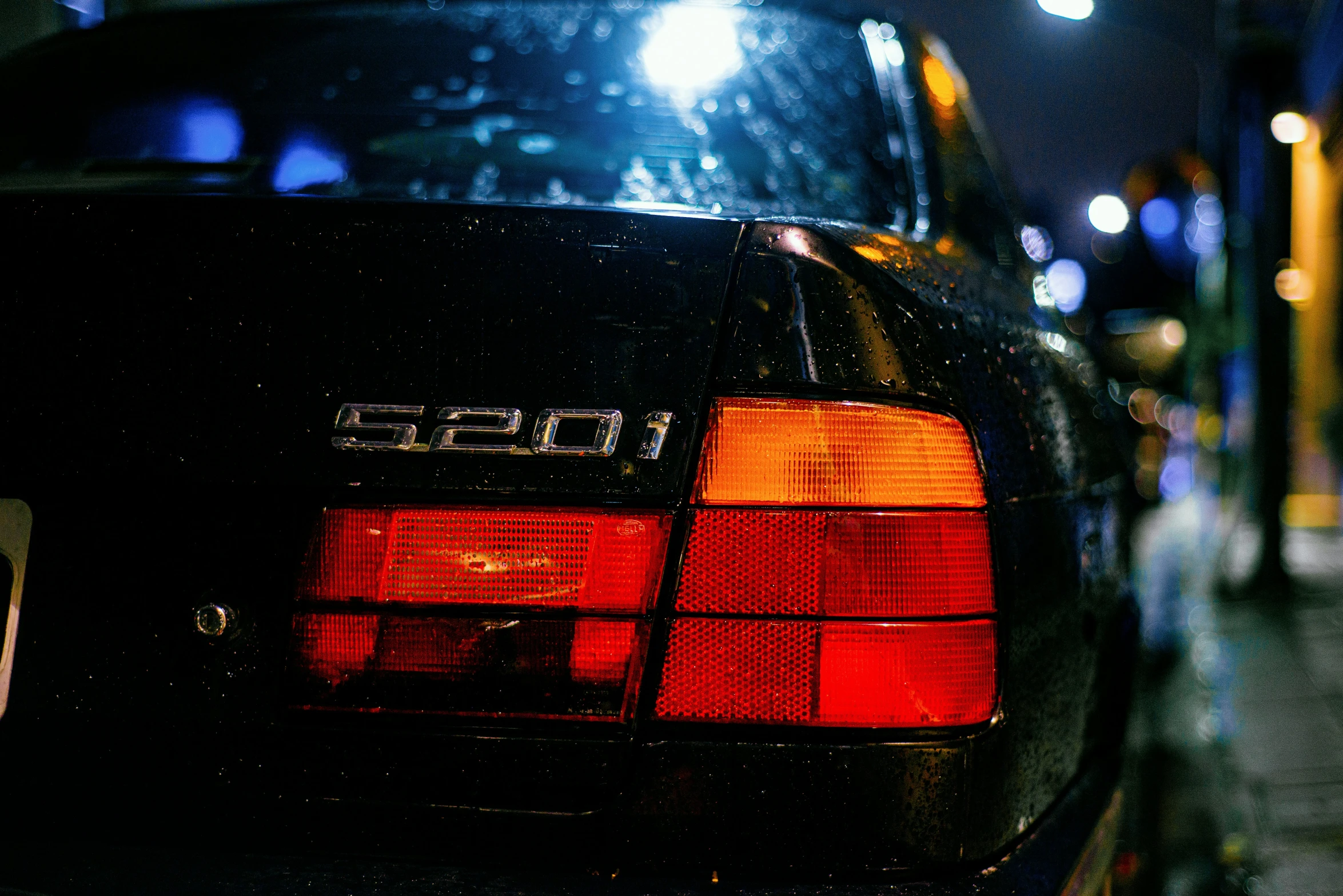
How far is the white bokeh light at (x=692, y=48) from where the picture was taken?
1988 mm

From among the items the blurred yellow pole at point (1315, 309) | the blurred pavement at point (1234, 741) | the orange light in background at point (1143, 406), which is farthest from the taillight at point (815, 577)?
the blurred yellow pole at point (1315, 309)

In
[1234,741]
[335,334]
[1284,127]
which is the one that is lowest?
[1234,741]

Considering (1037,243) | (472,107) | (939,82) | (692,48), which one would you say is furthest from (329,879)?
(1037,243)

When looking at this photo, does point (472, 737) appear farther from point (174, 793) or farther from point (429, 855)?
point (174, 793)

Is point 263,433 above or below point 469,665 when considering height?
above

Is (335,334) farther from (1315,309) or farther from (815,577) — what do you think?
(1315,309)

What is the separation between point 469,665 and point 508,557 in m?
0.12

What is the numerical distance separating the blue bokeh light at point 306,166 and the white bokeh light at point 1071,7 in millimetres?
4822

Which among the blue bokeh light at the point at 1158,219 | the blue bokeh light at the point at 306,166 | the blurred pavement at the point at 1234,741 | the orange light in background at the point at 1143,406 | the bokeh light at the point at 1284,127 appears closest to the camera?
the blue bokeh light at the point at 306,166

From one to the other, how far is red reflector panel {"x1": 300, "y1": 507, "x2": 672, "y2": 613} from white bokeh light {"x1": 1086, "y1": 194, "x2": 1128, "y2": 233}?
6.66 metres

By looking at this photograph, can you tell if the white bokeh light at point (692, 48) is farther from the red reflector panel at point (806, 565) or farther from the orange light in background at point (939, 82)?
the red reflector panel at point (806, 565)

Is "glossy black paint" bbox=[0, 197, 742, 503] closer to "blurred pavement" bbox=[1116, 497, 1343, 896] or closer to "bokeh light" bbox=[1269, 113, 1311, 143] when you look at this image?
"blurred pavement" bbox=[1116, 497, 1343, 896]

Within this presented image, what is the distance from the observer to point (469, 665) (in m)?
1.07

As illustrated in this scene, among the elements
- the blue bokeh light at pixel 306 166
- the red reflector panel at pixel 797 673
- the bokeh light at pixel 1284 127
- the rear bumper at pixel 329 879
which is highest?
the blue bokeh light at pixel 306 166
